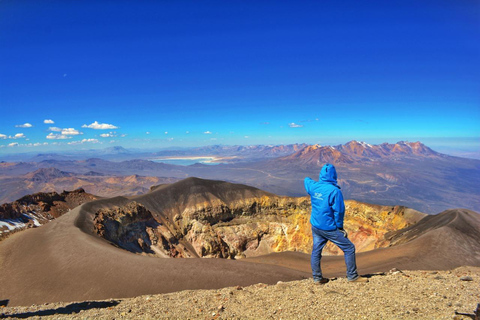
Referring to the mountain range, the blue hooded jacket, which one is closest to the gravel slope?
the blue hooded jacket

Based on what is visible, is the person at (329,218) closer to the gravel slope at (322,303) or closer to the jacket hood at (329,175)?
the jacket hood at (329,175)

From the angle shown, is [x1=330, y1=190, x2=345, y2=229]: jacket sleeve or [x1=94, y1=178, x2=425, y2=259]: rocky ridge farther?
[x1=94, y1=178, x2=425, y2=259]: rocky ridge

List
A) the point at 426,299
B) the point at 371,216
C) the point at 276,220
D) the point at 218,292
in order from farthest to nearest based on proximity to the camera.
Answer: the point at 276,220 → the point at 371,216 → the point at 218,292 → the point at 426,299

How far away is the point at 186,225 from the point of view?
45.8 m

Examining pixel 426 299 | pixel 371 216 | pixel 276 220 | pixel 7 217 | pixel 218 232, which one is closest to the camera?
pixel 426 299

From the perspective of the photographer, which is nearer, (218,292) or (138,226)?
(218,292)

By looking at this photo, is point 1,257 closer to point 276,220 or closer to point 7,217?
Result: point 7,217

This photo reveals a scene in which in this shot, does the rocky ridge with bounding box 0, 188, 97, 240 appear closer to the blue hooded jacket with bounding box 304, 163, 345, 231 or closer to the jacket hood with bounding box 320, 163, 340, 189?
the blue hooded jacket with bounding box 304, 163, 345, 231

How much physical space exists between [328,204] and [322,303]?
8.05ft

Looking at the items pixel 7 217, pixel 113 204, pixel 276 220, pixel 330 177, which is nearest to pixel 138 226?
pixel 113 204

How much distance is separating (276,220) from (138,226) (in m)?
27.4

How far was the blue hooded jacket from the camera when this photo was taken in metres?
→ 6.91

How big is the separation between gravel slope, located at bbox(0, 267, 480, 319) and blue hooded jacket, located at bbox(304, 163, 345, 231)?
173 cm

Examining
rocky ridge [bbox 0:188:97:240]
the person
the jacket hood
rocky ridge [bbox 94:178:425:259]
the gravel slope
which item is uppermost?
the jacket hood
